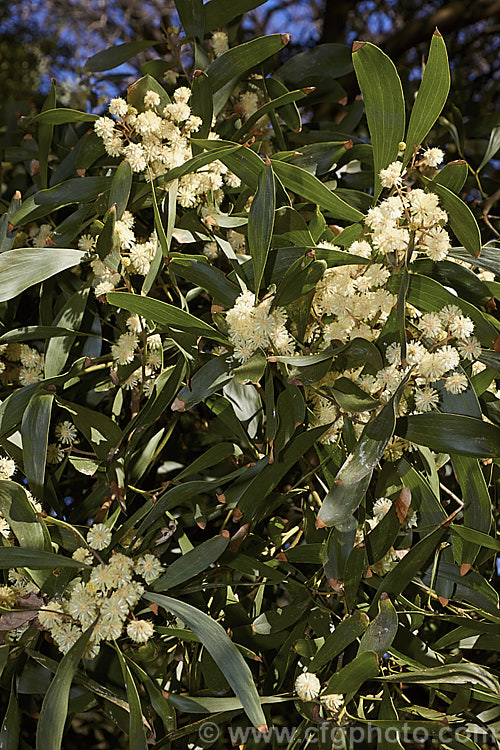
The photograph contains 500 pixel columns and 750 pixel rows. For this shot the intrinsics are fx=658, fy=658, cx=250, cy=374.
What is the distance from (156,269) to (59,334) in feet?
0.26

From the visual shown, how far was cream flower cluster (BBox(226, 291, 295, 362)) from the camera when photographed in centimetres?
32

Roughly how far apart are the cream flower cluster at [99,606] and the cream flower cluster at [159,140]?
8.5 inches

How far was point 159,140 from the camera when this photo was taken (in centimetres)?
41

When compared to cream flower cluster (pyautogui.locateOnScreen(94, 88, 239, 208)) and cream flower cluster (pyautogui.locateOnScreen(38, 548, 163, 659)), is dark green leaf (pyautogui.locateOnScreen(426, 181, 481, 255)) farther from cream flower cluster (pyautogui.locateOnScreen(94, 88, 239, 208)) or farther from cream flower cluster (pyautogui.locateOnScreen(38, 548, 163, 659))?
cream flower cluster (pyautogui.locateOnScreen(38, 548, 163, 659))

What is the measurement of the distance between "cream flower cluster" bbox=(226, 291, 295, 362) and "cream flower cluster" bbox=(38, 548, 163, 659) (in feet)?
0.43

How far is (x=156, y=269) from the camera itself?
365mm

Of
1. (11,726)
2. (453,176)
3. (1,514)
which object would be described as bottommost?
(11,726)

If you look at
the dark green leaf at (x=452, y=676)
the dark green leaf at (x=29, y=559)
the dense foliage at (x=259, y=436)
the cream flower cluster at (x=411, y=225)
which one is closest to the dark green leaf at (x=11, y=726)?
the dense foliage at (x=259, y=436)

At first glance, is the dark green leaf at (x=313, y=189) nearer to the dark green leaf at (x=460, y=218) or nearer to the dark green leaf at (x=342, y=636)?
the dark green leaf at (x=460, y=218)

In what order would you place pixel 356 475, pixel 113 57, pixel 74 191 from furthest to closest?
pixel 113 57
pixel 74 191
pixel 356 475

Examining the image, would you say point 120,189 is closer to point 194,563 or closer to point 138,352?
point 138,352

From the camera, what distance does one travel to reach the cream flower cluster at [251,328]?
324mm

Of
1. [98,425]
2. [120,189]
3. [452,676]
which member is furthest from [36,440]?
[452,676]

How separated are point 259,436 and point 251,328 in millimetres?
99
